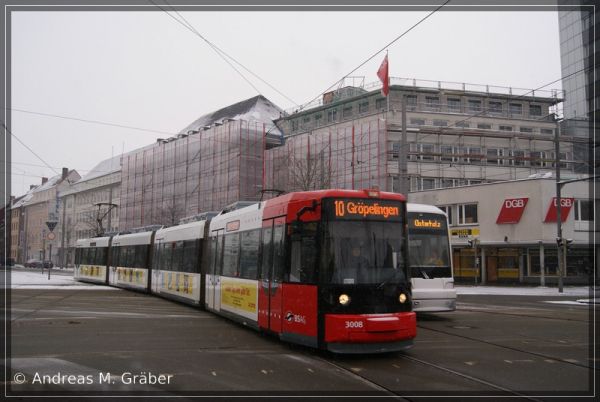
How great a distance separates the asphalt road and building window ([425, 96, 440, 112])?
4248 cm

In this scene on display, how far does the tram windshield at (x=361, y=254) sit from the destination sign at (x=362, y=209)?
0.11 m

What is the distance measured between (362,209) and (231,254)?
5375 millimetres

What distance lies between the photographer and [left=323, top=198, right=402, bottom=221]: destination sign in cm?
972

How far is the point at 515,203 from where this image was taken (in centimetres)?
3825

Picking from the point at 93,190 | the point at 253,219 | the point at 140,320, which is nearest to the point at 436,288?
the point at 253,219

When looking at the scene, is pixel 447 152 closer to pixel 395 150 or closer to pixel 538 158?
pixel 395 150

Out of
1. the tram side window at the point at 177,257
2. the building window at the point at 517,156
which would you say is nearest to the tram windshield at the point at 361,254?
the tram side window at the point at 177,257

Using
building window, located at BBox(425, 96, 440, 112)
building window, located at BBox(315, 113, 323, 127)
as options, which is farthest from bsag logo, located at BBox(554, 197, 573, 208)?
building window, located at BBox(315, 113, 323, 127)

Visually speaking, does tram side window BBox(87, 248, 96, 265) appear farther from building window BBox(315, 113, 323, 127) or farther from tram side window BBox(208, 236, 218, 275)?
building window BBox(315, 113, 323, 127)

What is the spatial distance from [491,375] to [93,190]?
288 feet

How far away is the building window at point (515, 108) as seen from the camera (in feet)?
196

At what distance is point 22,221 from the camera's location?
4466 inches

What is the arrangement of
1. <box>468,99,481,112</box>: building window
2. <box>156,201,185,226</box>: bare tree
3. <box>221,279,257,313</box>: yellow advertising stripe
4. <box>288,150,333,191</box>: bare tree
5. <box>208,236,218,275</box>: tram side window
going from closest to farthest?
<box>221,279,257,313</box>: yellow advertising stripe
<box>208,236,218,275</box>: tram side window
<box>288,150,333,191</box>: bare tree
<box>156,201,185,226</box>: bare tree
<box>468,99,481,112</box>: building window

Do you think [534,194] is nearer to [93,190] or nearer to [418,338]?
[418,338]
